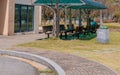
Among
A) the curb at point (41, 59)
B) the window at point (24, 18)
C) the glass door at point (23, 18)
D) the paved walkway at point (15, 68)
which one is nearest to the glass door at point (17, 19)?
the window at point (24, 18)

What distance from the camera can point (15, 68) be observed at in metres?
12.2

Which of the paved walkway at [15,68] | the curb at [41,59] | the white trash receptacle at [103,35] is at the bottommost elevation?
the paved walkway at [15,68]

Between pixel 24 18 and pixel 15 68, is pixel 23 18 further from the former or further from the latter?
pixel 15 68

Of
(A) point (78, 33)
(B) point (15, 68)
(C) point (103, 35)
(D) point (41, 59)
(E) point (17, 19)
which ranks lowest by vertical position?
(B) point (15, 68)

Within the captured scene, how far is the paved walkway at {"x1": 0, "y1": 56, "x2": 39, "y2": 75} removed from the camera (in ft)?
37.1

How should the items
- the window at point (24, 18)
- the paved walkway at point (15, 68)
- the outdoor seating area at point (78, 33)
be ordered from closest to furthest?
the paved walkway at point (15, 68) < the outdoor seating area at point (78, 33) < the window at point (24, 18)

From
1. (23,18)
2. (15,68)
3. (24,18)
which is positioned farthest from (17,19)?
(15,68)

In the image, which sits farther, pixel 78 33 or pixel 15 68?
pixel 78 33

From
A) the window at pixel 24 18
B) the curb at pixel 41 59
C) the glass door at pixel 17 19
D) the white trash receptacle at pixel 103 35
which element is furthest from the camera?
the window at pixel 24 18

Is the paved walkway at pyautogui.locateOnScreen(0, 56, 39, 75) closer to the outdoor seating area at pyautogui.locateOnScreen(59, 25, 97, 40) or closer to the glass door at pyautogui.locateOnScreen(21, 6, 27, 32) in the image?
the outdoor seating area at pyautogui.locateOnScreen(59, 25, 97, 40)

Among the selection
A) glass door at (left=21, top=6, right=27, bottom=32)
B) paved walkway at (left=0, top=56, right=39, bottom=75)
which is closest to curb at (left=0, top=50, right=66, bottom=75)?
Answer: paved walkway at (left=0, top=56, right=39, bottom=75)

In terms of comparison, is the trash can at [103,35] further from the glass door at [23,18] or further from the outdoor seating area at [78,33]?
the glass door at [23,18]

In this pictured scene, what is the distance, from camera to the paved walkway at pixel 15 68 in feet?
37.1

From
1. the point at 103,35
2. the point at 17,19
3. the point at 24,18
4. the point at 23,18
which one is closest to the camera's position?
the point at 103,35
